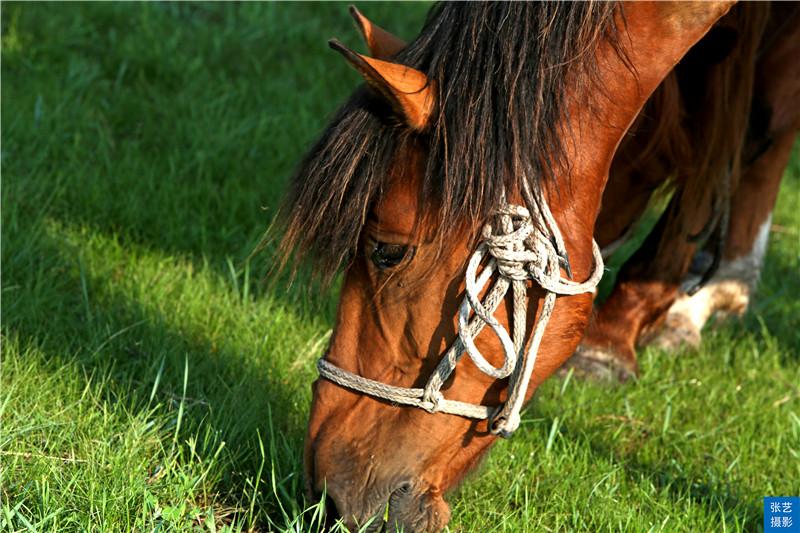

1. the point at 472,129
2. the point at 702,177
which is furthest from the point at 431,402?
the point at 702,177

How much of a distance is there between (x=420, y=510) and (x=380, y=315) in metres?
0.44

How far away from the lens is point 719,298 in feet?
12.8

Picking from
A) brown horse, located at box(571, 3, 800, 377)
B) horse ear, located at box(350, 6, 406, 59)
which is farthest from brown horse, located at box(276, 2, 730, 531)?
brown horse, located at box(571, 3, 800, 377)

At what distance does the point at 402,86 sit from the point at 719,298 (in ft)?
7.67

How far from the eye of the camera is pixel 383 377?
7.17 feet

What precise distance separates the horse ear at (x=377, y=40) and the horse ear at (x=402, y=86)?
15.3 inches

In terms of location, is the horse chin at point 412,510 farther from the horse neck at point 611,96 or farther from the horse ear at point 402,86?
the horse ear at point 402,86

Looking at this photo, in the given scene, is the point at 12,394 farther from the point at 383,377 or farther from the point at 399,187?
the point at 399,187

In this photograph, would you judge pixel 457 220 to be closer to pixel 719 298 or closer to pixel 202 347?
pixel 202 347

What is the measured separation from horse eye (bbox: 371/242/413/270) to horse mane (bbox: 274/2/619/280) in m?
0.05

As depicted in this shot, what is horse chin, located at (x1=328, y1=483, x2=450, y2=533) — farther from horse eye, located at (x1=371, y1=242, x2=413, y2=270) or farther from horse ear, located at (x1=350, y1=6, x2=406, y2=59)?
horse ear, located at (x1=350, y1=6, x2=406, y2=59)

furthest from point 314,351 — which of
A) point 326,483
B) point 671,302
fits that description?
point 671,302

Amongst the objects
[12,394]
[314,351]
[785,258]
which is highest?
[12,394]

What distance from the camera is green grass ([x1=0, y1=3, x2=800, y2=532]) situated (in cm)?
246
